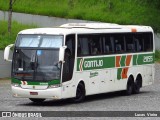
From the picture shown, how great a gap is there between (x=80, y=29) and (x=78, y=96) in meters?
2.59

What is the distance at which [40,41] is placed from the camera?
23234mm

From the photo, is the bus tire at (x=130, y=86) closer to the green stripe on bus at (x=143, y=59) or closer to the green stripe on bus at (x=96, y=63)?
the green stripe on bus at (x=143, y=59)

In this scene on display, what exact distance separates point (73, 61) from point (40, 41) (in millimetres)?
1419

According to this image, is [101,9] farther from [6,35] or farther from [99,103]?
[99,103]

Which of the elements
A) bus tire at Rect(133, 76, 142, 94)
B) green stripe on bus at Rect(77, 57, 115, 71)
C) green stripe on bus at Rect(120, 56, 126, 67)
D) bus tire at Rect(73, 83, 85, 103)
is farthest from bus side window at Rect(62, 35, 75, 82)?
bus tire at Rect(133, 76, 142, 94)

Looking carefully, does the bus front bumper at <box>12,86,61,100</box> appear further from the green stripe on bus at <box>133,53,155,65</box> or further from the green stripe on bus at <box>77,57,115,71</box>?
the green stripe on bus at <box>133,53,155,65</box>

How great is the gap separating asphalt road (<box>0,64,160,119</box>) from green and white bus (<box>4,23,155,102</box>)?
412mm

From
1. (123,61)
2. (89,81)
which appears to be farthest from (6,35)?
(89,81)

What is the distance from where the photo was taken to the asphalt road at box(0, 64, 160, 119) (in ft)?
70.2

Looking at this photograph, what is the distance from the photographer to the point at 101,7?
5712 centimetres

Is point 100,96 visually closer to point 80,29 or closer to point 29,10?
point 80,29

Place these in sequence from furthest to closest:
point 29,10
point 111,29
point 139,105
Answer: point 29,10
point 111,29
point 139,105

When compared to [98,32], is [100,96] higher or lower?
lower

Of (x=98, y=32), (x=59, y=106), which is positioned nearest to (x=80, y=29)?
(x=98, y=32)
